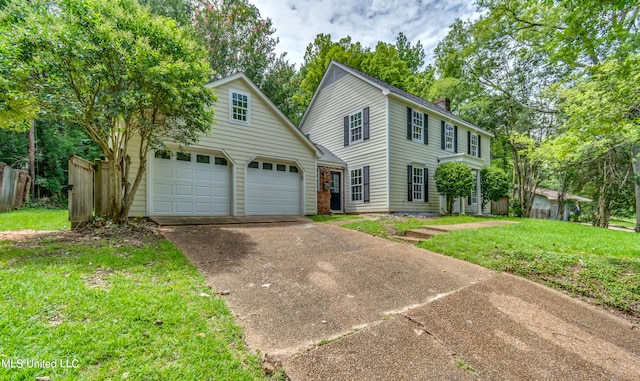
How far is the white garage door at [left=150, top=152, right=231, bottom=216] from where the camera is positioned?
26.7ft

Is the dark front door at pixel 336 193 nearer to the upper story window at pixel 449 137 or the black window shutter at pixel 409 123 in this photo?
the black window shutter at pixel 409 123

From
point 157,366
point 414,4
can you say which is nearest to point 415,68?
point 414,4

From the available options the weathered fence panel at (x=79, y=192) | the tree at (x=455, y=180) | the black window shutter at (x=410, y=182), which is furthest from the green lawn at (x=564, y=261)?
the weathered fence panel at (x=79, y=192)

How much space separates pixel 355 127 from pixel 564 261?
9778mm

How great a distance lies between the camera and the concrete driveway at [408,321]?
2.25m

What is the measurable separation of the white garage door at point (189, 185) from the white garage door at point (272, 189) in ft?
2.86

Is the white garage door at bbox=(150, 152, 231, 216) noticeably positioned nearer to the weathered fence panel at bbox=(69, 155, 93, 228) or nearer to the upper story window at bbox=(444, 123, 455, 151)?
the weathered fence panel at bbox=(69, 155, 93, 228)

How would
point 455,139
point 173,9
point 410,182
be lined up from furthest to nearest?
point 173,9 → point 455,139 → point 410,182

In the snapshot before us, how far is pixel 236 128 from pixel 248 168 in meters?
1.47

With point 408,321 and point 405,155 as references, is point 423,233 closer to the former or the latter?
point 408,321

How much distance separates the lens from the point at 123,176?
6.64 metres

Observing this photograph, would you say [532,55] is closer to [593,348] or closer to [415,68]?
[415,68]

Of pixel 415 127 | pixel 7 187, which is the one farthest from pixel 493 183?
pixel 7 187

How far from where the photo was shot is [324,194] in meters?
12.5
